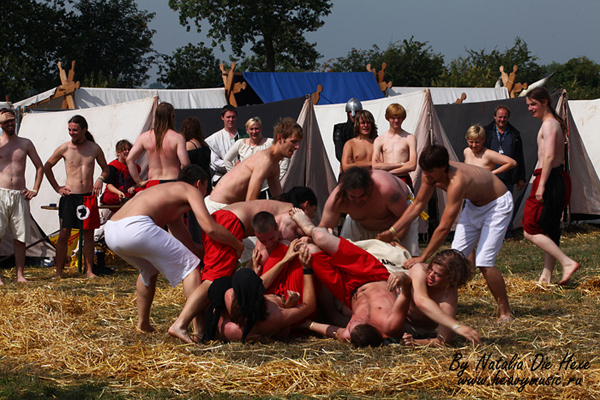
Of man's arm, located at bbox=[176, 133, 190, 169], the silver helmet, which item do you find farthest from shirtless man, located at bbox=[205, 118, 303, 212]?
the silver helmet

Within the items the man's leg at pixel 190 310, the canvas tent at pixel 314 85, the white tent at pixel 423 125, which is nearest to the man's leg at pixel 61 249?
the man's leg at pixel 190 310

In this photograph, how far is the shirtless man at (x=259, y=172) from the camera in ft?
20.2

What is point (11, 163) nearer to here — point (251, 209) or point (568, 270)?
point (251, 209)

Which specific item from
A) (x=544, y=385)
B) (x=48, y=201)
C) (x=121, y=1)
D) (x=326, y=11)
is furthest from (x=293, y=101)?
(x=121, y=1)

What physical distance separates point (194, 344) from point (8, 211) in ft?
14.6

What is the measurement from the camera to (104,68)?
44.5 m

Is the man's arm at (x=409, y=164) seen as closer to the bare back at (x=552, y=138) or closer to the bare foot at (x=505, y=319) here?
the bare back at (x=552, y=138)

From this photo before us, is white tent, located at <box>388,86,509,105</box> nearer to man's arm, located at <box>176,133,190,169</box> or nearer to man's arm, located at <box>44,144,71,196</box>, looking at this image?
man's arm, located at <box>44,144,71,196</box>

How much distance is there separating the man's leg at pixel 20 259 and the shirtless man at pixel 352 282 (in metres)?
4.23

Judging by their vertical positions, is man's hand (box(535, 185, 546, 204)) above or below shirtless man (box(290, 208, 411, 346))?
above

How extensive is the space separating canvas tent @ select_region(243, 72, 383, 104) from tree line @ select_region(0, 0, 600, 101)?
51.3 feet

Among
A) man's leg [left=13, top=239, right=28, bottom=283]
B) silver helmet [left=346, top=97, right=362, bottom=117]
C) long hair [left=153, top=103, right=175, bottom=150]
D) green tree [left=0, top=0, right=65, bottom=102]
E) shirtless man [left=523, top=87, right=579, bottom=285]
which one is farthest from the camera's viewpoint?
green tree [left=0, top=0, right=65, bottom=102]

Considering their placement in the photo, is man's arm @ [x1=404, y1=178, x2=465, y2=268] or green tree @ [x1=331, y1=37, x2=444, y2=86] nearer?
man's arm @ [x1=404, y1=178, x2=465, y2=268]

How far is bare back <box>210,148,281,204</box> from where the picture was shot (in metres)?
6.24
